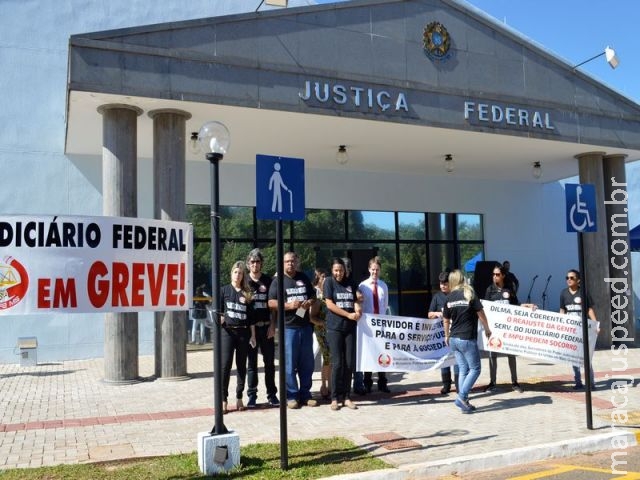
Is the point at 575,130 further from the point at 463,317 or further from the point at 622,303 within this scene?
the point at 463,317

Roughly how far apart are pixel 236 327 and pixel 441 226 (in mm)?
12069

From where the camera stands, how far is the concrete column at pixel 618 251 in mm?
15617

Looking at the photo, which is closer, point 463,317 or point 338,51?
point 463,317

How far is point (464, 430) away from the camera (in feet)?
23.3

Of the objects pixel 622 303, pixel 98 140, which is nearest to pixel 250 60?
pixel 98 140

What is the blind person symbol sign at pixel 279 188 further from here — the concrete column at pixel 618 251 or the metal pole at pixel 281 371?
the concrete column at pixel 618 251

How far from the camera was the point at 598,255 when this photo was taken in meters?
15.8

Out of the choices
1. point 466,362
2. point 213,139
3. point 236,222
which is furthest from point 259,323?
point 236,222

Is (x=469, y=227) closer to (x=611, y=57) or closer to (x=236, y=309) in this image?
(x=611, y=57)

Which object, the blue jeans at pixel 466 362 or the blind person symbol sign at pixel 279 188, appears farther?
the blue jeans at pixel 466 362

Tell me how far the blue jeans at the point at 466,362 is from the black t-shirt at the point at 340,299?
4.54 feet

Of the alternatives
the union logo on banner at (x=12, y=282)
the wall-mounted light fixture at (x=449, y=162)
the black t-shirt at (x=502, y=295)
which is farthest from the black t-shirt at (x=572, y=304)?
the union logo on banner at (x=12, y=282)

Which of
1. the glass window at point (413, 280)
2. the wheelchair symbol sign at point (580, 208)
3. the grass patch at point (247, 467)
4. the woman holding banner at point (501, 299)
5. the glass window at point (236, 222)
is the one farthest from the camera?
the glass window at point (413, 280)

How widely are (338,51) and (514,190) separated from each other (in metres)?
10.5
